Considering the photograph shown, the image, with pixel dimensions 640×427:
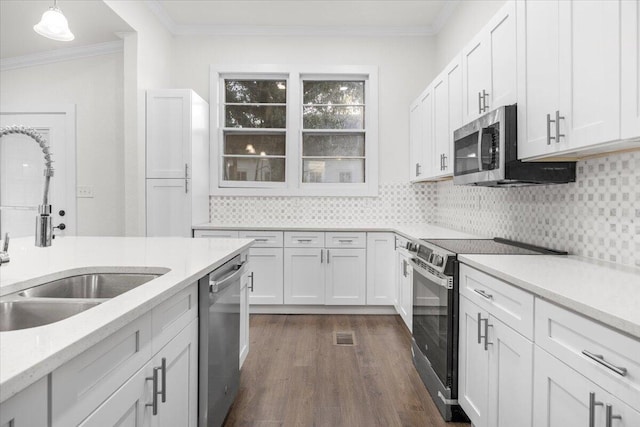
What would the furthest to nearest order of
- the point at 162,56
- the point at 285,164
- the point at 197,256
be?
the point at 285,164 → the point at 162,56 → the point at 197,256

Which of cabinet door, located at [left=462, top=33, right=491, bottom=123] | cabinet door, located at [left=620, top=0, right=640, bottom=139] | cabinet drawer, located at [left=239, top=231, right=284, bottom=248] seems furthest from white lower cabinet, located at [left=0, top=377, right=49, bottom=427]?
cabinet drawer, located at [left=239, top=231, right=284, bottom=248]

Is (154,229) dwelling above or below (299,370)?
above

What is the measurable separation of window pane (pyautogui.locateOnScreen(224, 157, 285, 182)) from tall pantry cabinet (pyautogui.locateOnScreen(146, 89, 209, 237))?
0.69m

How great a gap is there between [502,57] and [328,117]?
2524 mm

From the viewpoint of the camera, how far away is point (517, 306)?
1.46 m

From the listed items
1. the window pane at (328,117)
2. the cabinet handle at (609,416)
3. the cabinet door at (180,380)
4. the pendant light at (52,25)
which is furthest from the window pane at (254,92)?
the cabinet handle at (609,416)

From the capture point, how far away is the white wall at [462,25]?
9.84 feet

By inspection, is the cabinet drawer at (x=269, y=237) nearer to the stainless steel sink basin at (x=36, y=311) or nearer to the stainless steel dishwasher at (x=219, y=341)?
the stainless steel dishwasher at (x=219, y=341)

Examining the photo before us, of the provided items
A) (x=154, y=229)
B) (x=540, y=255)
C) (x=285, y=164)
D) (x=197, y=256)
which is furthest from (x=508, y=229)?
(x=154, y=229)

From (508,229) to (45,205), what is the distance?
266 cm

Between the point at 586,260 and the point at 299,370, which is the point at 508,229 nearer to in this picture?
the point at 586,260

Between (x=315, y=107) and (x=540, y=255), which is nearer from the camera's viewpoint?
(x=540, y=255)

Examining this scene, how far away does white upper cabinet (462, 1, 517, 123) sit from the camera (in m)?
2.01

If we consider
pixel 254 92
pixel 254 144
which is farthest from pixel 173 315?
pixel 254 92
